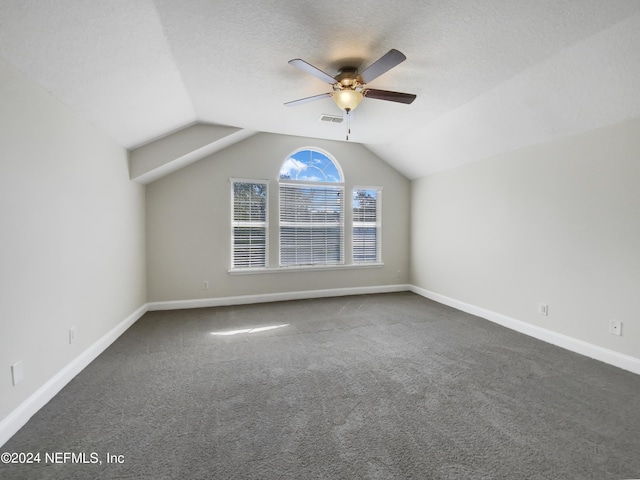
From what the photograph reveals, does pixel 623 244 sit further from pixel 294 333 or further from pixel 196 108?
pixel 196 108

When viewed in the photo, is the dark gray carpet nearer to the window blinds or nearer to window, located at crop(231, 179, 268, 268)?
window, located at crop(231, 179, 268, 268)

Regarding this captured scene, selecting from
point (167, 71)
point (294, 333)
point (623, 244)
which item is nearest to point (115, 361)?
point (294, 333)

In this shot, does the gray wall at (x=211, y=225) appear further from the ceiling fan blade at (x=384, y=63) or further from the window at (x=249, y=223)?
the ceiling fan blade at (x=384, y=63)

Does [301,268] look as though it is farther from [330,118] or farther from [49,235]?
[49,235]

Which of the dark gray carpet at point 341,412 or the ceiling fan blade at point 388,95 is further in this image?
the ceiling fan blade at point 388,95

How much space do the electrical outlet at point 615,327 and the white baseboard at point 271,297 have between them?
3076 mm

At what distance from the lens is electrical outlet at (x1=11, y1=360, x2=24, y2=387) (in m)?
1.68

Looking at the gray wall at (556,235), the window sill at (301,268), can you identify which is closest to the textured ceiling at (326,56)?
the gray wall at (556,235)

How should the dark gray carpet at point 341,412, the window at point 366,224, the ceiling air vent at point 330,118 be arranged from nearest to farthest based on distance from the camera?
the dark gray carpet at point 341,412 → the ceiling air vent at point 330,118 → the window at point 366,224

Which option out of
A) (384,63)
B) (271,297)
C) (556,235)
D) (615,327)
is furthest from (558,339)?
(271,297)

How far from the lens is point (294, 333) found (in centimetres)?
330

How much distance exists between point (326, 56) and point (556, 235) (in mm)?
3006

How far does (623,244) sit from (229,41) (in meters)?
3.76

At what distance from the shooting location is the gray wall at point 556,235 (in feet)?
8.10
